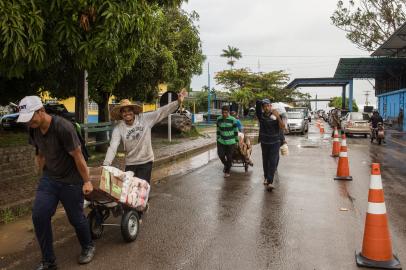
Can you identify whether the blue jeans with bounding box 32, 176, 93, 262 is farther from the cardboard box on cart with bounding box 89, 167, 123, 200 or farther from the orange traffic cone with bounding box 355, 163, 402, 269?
the orange traffic cone with bounding box 355, 163, 402, 269

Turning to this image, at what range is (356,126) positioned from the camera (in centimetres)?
2434

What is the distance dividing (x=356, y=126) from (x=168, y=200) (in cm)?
1915

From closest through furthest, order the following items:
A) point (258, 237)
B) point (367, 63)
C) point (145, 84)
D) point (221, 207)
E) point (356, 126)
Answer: point (258, 237)
point (221, 207)
point (145, 84)
point (356, 126)
point (367, 63)

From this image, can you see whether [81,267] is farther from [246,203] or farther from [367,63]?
[367,63]

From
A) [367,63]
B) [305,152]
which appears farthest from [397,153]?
[367,63]

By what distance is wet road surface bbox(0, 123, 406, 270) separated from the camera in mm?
4621

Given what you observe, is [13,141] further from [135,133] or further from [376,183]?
[376,183]

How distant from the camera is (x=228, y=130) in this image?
9883mm

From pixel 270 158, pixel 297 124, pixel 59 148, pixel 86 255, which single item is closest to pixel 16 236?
pixel 86 255

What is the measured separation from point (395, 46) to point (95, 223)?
28.1 m

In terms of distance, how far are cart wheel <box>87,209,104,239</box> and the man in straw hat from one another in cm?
72

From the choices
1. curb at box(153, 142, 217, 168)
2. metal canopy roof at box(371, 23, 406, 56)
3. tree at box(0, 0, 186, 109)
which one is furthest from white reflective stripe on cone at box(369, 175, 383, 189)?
metal canopy roof at box(371, 23, 406, 56)

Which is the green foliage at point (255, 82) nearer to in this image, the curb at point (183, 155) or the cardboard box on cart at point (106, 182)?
the curb at point (183, 155)

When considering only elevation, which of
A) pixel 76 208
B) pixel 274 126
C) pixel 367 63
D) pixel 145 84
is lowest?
pixel 76 208
